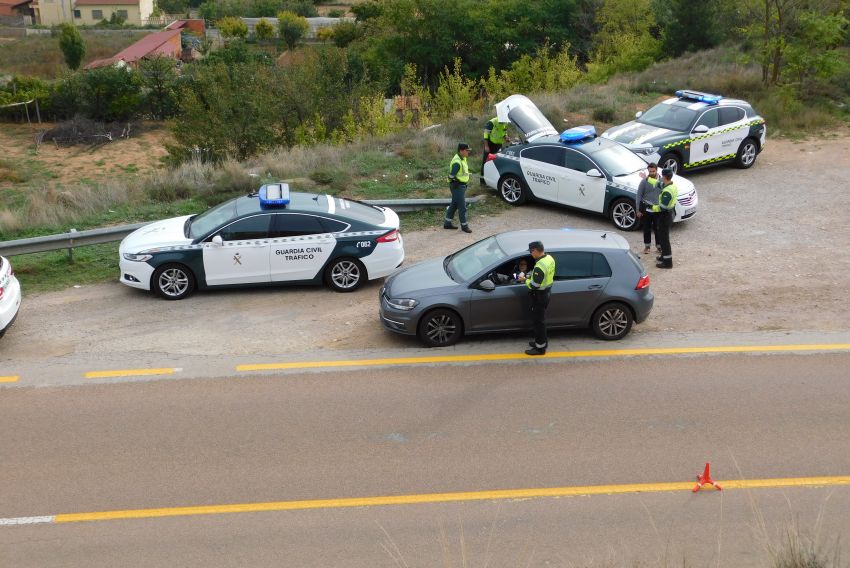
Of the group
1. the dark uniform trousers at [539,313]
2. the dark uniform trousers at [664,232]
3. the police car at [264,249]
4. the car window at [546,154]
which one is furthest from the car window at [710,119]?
the dark uniform trousers at [539,313]

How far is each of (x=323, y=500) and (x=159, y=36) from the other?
73.3 m

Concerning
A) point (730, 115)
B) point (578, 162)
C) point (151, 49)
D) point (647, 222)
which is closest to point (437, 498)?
point (647, 222)

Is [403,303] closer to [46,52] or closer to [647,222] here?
[647,222]

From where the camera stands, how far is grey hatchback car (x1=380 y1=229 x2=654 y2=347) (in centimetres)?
1199

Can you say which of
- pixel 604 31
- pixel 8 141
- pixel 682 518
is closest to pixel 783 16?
pixel 682 518

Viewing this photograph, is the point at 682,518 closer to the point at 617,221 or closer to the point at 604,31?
the point at 617,221

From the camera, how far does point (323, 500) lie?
8578mm

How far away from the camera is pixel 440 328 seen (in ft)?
39.8

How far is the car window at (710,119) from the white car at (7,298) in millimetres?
14594

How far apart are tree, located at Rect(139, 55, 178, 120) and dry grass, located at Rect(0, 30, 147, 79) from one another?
586 inches

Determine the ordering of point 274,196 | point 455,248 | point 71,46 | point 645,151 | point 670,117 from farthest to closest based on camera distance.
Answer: point 71,46 < point 670,117 < point 645,151 < point 455,248 < point 274,196

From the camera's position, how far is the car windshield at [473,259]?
12.2m

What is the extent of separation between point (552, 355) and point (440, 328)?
1.56 meters

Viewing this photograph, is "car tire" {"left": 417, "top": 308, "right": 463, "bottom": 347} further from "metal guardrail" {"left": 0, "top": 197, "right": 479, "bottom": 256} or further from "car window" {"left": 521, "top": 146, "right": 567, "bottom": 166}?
"car window" {"left": 521, "top": 146, "right": 567, "bottom": 166}
